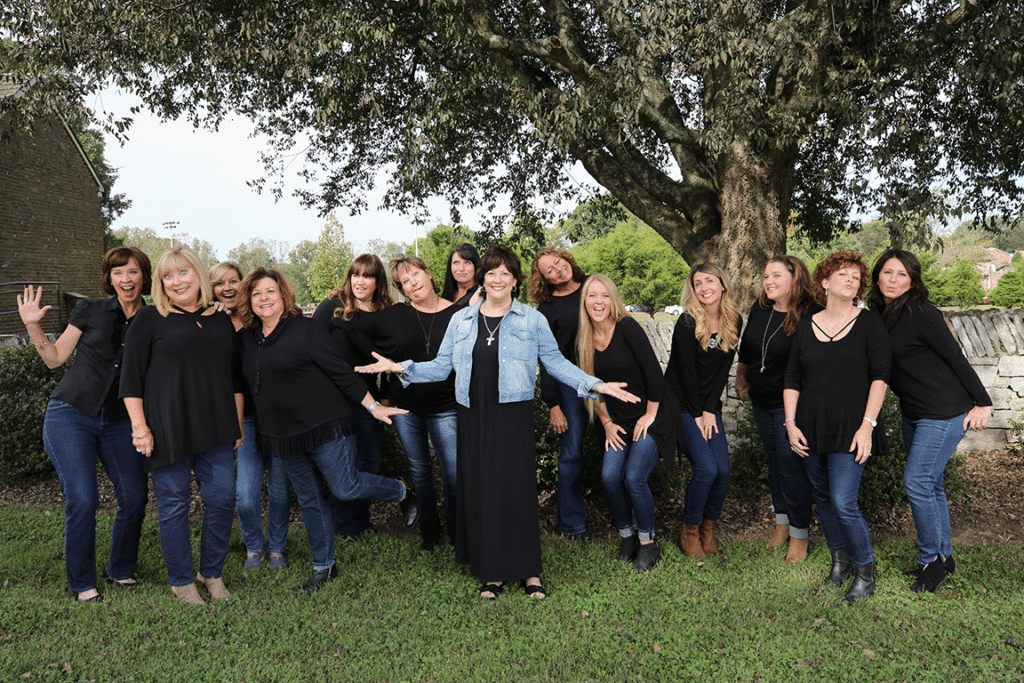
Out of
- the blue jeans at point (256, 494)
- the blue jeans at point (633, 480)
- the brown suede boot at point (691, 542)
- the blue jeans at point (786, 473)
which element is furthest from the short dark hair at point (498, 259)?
the brown suede boot at point (691, 542)

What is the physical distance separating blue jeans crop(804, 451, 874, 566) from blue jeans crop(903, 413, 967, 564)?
310mm

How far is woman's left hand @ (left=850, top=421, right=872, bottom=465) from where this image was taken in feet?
12.4

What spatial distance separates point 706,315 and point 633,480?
3.92 feet

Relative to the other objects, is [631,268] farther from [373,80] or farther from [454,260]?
[454,260]

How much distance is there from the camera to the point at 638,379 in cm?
434

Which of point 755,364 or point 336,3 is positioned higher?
point 336,3

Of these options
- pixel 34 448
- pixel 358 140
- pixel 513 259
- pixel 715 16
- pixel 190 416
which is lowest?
pixel 34 448

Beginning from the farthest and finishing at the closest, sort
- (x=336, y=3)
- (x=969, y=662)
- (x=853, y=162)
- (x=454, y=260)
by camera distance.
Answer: (x=853, y=162) → (x=336, y=3) → (x=454, y=260) → (x=969, y=662)

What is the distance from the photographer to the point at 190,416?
3824 mm


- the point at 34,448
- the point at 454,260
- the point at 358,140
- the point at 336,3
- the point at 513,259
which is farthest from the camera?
the point at 358,140

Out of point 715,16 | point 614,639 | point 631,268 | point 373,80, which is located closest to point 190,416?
point 614,639

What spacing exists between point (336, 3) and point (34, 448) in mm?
6146

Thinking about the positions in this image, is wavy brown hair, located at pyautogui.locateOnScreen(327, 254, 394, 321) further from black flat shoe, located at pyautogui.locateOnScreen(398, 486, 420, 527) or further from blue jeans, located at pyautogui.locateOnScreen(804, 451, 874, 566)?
blue jeans, located at pyautogui.locateOnScreen(804, 451, 874, 566)

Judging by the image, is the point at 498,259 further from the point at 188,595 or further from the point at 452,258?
the point at 188,595
